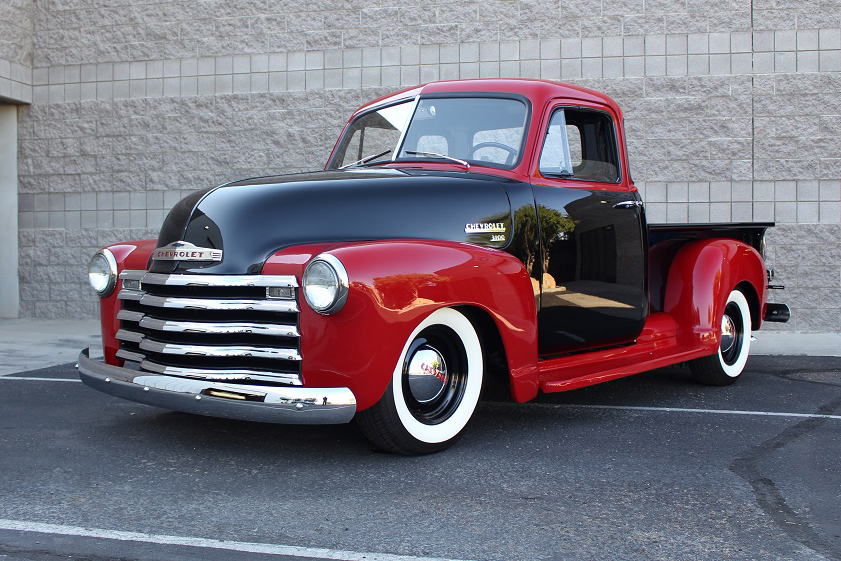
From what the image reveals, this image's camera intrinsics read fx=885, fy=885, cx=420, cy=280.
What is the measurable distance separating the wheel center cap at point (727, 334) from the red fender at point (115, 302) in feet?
13.3

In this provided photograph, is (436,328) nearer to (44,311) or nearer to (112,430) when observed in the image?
(112,430)

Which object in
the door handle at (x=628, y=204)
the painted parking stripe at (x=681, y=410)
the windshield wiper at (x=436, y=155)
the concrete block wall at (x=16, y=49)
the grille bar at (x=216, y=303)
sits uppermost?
the concrete block wall at (x=16, y=49)

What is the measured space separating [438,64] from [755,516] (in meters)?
7.83

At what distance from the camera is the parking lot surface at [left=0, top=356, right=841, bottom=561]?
3.02 metres

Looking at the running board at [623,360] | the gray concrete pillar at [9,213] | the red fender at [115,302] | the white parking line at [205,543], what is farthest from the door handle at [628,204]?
the gray concrete pillar at [9,213]

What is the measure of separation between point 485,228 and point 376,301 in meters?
1.05

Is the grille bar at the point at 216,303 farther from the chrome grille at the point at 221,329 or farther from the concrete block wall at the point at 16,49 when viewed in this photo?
the concrete block wall at the point at 16,49

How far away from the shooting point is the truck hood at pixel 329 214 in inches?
161

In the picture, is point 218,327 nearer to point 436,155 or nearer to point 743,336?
point 436,155

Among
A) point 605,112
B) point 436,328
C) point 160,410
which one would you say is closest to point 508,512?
point 436,328

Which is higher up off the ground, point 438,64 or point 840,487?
point 438,64

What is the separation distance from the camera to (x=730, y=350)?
21.7ft

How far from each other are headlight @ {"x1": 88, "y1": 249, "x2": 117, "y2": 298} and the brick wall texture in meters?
6.04

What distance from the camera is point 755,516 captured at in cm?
335
